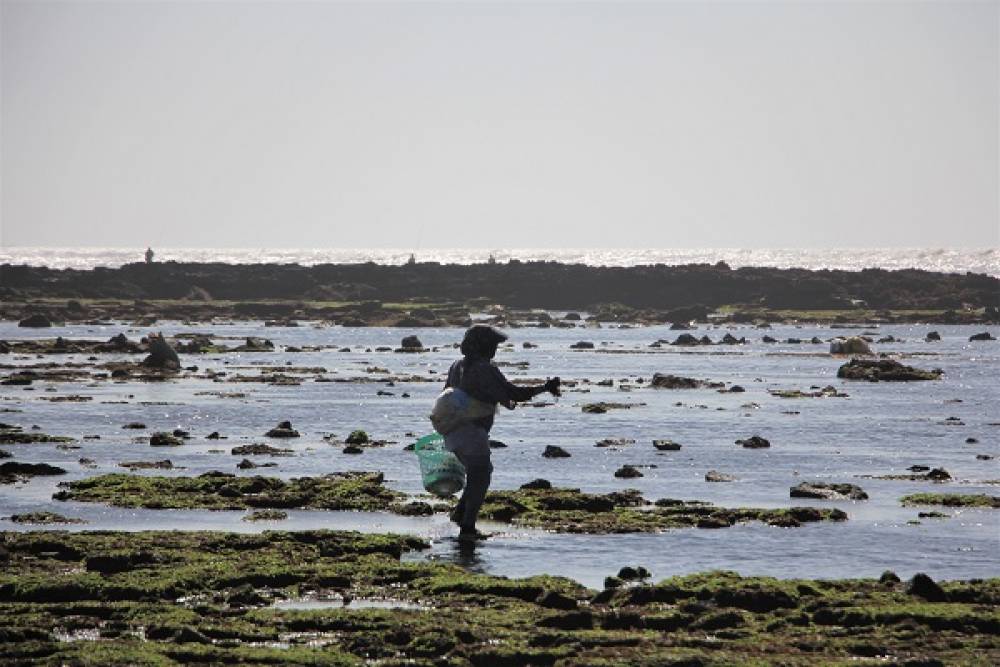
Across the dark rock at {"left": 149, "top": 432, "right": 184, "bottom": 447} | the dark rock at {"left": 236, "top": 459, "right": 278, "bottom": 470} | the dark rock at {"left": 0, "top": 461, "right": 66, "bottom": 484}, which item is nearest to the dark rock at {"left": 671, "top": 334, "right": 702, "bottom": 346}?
the dark rock at {"left": 149, "top": 432, "right": 184, "bottom": 447}

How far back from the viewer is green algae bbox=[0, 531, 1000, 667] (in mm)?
16547

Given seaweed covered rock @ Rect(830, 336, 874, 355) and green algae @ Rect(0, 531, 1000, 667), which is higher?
seaweed covered rock @ Rect(830, 336, 874, 355)

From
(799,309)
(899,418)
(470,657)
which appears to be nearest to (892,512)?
(470,657)

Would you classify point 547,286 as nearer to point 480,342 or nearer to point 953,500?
point 953,500

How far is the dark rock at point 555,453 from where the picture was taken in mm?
40188

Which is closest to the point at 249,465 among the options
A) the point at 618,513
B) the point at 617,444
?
the point at 618,513

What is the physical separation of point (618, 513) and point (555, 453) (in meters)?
11.7

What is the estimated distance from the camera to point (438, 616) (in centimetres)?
1855

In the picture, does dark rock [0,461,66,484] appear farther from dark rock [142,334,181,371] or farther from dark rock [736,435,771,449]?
dark rock [142,334,181,371]

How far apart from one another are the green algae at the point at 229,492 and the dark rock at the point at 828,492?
8.22 metres

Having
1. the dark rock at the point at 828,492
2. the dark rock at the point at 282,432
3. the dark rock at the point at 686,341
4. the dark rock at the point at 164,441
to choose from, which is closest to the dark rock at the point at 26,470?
the dark rock at the point at 164,441

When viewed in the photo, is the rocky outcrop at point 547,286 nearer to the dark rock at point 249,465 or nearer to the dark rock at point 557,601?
the dark rock at point 249,465

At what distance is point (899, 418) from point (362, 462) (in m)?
23.3

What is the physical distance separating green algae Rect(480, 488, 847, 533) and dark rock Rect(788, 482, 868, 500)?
2.89 meters
